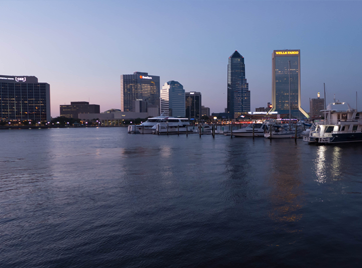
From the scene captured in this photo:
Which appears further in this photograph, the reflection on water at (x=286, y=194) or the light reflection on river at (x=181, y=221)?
the reflection on water at (x=286, y=194)

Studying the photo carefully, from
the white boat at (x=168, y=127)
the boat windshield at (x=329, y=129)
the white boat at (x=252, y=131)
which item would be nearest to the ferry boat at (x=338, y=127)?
the boat windshield at (x=329, y=129)

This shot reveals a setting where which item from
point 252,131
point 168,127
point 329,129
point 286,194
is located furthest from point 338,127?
point 168,127

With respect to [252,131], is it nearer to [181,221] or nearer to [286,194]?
[286,194]

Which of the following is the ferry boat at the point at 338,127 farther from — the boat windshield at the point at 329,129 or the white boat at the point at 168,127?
the white boat at the point at 168,127

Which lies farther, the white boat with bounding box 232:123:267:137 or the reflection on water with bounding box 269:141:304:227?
the white boat with bounding box 232:123:267:137

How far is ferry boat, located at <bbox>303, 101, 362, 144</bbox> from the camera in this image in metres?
51.7

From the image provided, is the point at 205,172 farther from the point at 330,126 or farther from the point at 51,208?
the point at 330,126

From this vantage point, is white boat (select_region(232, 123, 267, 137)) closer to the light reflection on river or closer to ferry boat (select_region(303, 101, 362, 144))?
ferry boat (select_region(303, 101, 362, 144))

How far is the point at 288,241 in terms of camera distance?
34.4 feet

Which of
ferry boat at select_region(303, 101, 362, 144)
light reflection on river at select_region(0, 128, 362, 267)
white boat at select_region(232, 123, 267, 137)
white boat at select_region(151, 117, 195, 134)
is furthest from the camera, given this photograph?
white boat at select_region(151, 117, 195, 134)

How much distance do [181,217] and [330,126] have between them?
4919 cm

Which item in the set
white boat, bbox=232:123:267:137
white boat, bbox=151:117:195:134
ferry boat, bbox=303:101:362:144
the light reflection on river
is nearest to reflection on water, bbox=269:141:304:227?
the light reflection on river

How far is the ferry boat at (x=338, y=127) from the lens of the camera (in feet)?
169

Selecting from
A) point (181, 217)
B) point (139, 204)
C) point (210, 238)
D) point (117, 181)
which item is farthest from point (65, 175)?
point (210, 238)
